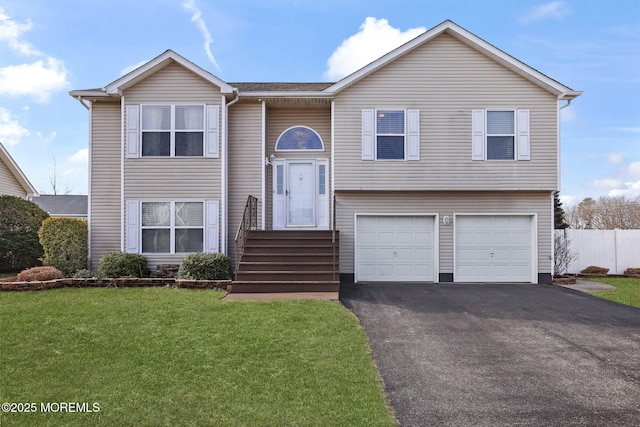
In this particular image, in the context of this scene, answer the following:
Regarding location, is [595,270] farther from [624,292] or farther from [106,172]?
[106,172]

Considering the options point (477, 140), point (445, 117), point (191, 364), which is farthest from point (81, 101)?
point (477, 140)

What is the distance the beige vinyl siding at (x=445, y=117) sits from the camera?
1105cm

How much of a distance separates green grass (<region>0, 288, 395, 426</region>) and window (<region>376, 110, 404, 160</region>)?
555 cm

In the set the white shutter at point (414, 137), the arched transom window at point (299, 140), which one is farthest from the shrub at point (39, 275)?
the white shutter at point (414, 137)

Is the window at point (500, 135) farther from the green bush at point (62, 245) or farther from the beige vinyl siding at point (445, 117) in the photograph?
the green bush at point (62, 245)

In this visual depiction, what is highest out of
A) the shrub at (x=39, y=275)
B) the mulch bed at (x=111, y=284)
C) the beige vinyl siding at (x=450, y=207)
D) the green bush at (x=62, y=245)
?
the beige vinyl siding at (x=450, y=207)

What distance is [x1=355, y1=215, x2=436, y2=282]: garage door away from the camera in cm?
1134

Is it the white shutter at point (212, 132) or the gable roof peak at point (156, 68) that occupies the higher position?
the gable roof peak at point (156, 68)

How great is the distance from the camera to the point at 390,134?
11.2 m

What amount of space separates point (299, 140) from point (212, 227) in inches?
148

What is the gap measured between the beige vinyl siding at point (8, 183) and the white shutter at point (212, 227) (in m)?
13.1

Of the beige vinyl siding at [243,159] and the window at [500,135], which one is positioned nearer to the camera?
the window at [500,135]

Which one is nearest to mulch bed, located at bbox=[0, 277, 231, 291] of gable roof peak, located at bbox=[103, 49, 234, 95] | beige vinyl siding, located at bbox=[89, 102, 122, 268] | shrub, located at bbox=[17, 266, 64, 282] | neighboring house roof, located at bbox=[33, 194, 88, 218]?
shrub, located at bbox=[17, 266, 64, 282]

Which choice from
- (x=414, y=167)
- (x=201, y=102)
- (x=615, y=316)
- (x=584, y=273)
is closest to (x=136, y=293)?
(x=201, y=102)
